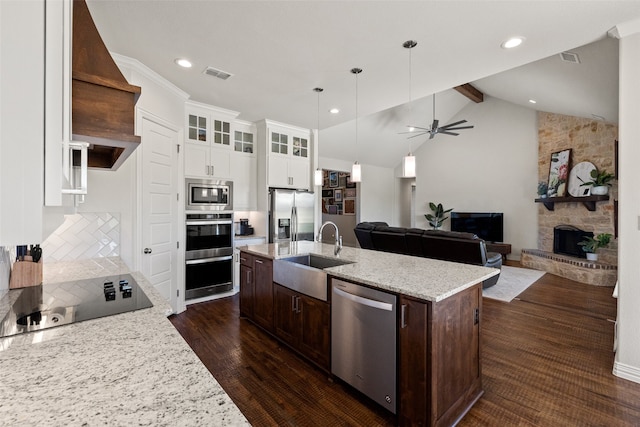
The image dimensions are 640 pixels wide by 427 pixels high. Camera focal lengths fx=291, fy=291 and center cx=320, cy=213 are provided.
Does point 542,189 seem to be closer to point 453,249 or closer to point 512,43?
point 453,249

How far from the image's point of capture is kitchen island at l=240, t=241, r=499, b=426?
1.66 metres

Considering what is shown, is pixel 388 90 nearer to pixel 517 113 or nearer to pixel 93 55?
pixel 93 55

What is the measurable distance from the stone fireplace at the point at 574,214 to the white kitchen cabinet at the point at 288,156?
17.1 feet

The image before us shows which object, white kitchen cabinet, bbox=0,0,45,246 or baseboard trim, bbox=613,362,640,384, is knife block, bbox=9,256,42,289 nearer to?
white kitchen cabinet, bbox=0,0,45,246

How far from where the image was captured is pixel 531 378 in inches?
91.4

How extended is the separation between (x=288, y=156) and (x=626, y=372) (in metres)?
4.72

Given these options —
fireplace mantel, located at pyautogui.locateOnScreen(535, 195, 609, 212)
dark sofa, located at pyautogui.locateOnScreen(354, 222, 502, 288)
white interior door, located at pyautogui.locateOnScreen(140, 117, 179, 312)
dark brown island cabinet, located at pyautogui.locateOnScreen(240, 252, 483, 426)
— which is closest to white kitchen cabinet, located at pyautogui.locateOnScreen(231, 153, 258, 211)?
white interior door, located at pyautogui.locateOnScreen(140, 117, 179, 312)

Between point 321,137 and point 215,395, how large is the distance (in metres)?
6.86

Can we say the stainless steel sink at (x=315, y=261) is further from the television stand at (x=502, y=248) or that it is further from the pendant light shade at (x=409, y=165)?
the television stand at (x=502, y=248)

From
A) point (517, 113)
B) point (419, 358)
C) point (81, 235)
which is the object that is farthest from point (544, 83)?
point (81, 235)

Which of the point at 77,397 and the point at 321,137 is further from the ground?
the point at 321,137

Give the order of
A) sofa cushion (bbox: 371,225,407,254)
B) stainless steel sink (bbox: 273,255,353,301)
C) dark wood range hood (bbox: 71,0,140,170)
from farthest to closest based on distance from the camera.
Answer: sofa cushion (bbox: 371,225,407,254)
stainless steel sink (bbox: 273,255,353,301)
dark wood range hood (bbox: 71,0,140,170)

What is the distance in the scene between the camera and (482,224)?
7723 mm

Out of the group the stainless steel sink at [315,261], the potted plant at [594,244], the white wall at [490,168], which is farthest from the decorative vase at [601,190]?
the stainless steel sink at [315,261]
